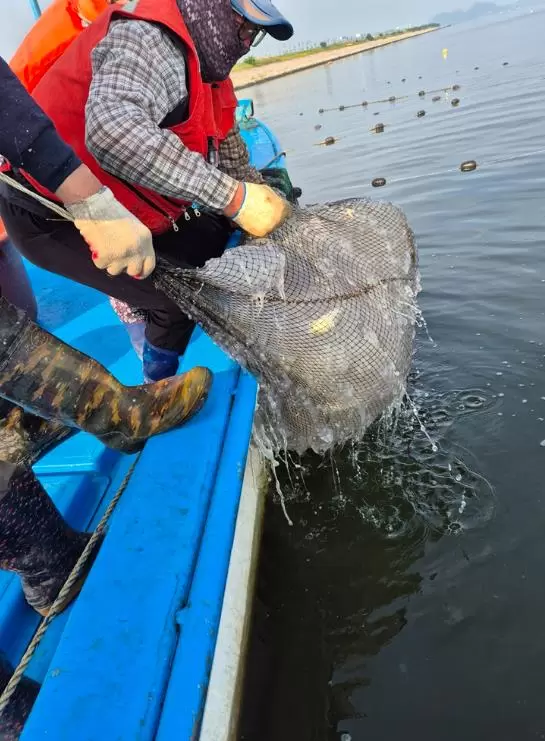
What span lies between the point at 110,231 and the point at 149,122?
0.38 m

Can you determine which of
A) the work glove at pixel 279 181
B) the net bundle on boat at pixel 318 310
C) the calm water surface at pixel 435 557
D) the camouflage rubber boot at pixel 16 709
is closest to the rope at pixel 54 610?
the camouflage rubber boot at pixel 16 709

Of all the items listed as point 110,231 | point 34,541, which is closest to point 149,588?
point 34,541

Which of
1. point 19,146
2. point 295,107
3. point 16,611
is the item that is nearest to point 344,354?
point 19,146

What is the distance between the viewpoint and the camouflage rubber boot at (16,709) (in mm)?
1529

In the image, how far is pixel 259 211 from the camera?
84.0 inches

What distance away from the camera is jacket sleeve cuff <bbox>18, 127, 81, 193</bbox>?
159cm

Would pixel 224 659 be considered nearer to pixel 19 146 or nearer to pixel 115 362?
pixel 19 146

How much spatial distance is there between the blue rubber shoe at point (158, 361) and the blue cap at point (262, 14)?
58.7 inches

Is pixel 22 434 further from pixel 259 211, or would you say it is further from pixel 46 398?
pixel 259 211

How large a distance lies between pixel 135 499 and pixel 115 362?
1870mm

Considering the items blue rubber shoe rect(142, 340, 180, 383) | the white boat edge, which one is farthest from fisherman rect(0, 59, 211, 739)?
blue rubber shoe rect(142, 340, 180, 383)

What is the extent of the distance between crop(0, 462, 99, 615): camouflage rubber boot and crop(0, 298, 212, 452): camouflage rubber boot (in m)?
0.25

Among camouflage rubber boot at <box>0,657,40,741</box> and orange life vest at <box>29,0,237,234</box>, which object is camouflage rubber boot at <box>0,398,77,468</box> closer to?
camouflage rubber boot at <box>0,657,40,741</box>

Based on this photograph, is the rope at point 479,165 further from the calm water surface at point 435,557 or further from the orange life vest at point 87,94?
the orange life vest at point 87,94
